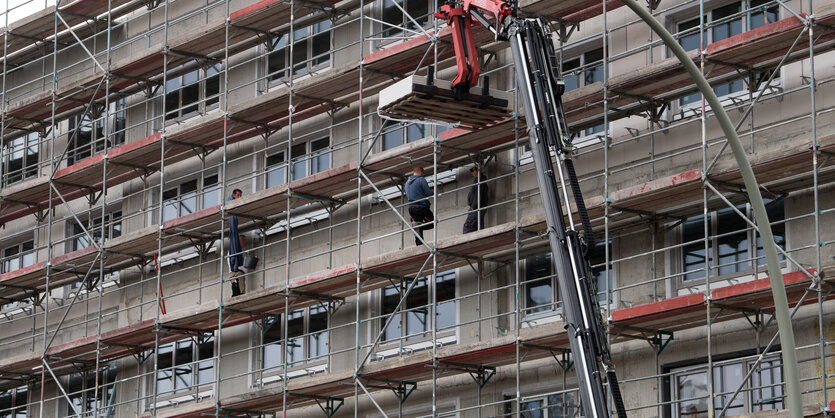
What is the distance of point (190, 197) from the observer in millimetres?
37250

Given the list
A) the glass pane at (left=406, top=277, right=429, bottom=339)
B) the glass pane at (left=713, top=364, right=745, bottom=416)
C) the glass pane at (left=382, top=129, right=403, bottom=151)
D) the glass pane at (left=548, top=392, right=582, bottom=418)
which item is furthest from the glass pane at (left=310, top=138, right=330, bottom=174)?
the glass pane at (left=713, top=364, right=745, bottom=416)

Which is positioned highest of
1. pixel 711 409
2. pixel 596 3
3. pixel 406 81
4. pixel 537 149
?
pixel 596 3

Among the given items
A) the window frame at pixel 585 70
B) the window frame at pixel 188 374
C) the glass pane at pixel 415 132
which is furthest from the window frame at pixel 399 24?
the window frame at pixel 188 374

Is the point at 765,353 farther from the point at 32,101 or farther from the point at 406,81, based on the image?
the point at 32,101

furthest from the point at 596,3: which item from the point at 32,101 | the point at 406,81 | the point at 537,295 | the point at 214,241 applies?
the point at 32,101

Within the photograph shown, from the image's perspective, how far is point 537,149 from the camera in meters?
20.6

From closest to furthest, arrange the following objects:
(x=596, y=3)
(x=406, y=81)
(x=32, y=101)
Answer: (x=406, y=81) → (x=596, y=3) → (x=32, y=101)

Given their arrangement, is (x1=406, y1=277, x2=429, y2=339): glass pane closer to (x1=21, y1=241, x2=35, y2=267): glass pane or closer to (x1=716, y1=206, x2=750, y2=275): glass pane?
(x1=716, y1=206, x2=750, y2=275): glass pane

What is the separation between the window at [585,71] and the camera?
95.4ft

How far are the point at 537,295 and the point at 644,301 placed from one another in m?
Answer: 2.81

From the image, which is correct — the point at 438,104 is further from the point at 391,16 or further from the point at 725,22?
the point at 391,16

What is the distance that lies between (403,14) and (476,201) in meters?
5.15

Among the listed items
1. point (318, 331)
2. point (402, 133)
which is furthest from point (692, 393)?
point (318, 331)

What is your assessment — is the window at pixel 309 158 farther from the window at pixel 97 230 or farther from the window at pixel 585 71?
the window at pixel 585 71
